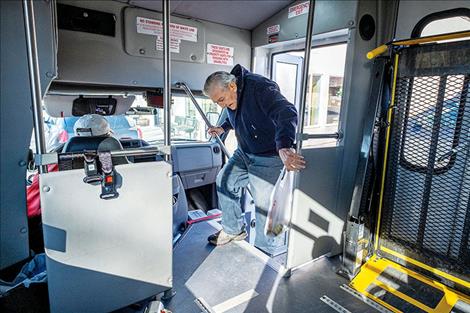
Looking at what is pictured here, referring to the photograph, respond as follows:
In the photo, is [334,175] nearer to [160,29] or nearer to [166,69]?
[166,69]

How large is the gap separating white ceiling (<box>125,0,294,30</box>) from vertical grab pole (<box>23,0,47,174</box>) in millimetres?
1349

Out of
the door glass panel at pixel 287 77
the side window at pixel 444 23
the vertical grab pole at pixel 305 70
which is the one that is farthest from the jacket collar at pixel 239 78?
the side window at pixel 444 23

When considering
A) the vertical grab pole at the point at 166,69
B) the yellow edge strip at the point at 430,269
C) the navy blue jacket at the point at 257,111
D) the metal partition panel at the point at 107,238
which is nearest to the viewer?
the metal partition panel at the point at 107,238

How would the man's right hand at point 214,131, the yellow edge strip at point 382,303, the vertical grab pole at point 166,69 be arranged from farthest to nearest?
the man's right hand at point 214,131
the yellow edge strip at point 382,303
the vertical grab pole at point 166,69

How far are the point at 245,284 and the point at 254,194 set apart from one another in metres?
0.74

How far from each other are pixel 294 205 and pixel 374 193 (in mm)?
647

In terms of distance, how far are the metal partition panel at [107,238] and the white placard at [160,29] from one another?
1535 millimetres

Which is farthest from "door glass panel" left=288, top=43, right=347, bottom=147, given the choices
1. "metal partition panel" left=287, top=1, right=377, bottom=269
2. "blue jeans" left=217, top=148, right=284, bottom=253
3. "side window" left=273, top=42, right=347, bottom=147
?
"blue jeans" left=217, top=148, right=284, bottom=253

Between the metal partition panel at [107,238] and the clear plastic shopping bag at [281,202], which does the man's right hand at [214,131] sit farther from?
the metal partition panel at [107,238]

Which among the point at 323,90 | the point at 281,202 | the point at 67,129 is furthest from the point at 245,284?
the point at 67,129

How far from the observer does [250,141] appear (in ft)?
8.02

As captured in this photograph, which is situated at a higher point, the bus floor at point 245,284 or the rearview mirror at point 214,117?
the rearview mirror at point 214,117

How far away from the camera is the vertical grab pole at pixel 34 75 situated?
1.21m

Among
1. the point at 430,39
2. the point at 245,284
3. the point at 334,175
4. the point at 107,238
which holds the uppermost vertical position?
the point at 430,39
